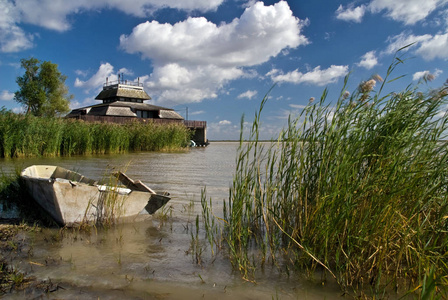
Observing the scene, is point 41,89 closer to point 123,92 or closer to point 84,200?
point 123,92

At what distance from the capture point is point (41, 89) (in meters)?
45.3

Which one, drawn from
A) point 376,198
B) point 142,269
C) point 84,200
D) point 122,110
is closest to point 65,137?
point 84,200

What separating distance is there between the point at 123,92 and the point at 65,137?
35184mm

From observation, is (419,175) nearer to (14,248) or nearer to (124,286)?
(124,286)

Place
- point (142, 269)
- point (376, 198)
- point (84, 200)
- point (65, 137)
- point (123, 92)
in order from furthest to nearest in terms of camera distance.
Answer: point (123, 92) < point (65, 137) < point (84, 200) < point (142, 269) < point (376, 198)

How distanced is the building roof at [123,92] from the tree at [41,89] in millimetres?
7252

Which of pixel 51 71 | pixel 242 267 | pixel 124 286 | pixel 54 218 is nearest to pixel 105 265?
pixel 124 286

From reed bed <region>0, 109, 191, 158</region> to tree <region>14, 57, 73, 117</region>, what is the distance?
25911mm

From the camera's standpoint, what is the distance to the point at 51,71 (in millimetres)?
46750

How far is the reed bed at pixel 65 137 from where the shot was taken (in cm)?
1511

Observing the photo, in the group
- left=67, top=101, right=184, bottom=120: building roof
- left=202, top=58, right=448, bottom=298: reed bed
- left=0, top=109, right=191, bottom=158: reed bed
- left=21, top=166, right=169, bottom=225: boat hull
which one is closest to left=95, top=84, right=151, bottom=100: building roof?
left=67, top=101, right=184, bottom=120: building roof

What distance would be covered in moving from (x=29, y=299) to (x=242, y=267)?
6.52 feet

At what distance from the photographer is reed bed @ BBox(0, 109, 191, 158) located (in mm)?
15109

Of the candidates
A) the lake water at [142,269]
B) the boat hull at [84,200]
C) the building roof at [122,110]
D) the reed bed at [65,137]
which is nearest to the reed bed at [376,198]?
the lake water at [142,269]
